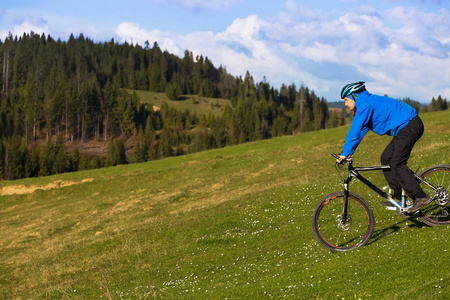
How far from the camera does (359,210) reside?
11.1 metres

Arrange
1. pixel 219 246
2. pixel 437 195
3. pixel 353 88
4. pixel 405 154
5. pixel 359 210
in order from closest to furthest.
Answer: pixel 405 154
pixel 437 195
pixel 353 88
pixel 359 210
pixel 219 246

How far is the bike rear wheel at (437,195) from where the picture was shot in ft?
34.9

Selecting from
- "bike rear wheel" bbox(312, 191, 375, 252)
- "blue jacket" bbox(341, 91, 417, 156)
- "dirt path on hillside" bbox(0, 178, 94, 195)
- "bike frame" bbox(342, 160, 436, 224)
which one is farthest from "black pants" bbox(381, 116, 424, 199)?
"dirt path on hillside" bbox(0, 178, 94, 195)

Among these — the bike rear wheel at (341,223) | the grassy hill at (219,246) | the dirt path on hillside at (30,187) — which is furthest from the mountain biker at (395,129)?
the dirt path on hillside at (30,187)

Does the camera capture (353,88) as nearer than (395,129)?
No

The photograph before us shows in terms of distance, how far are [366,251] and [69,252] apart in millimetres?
16583

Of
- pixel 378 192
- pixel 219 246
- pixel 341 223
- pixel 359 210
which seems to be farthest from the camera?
pixel 219 246

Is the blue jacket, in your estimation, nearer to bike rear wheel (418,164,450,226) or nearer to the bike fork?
the bike fork

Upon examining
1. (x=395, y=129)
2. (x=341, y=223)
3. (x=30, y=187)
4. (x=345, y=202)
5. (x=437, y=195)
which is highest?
(x=395, y=129)

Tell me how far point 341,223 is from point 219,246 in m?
6.16

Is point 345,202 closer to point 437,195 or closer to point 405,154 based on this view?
point 405,154

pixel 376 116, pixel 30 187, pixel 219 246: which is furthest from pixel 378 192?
pixel 30 187

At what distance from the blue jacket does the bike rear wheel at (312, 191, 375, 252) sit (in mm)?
1537

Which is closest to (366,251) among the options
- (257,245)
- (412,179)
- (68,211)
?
(412,179)
